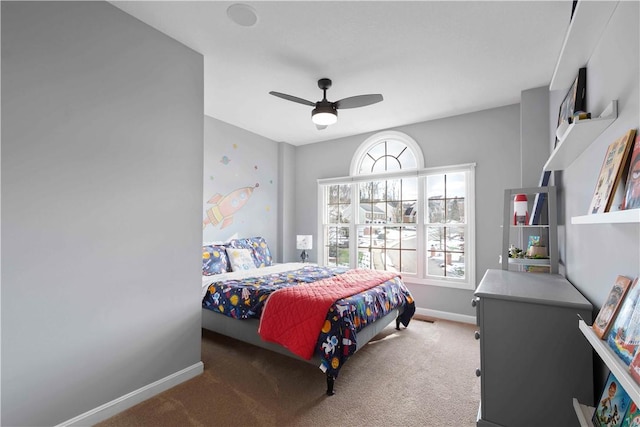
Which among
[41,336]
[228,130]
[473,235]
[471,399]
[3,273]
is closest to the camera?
[3,273]

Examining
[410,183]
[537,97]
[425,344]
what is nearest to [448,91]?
[537,97]

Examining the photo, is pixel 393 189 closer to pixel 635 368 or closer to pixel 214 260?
pixel 214 260

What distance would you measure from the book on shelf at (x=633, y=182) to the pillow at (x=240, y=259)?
3.62 meters

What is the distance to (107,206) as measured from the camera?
6.50 feet

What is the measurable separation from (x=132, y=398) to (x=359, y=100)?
2863mm

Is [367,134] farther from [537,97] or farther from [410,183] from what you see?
[537,97]

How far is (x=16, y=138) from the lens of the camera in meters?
1.62

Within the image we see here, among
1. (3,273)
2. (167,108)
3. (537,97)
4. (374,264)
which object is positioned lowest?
(374,264)

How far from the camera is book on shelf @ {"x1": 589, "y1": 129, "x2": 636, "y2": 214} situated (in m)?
1.06

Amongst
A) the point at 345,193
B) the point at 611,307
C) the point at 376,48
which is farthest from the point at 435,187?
the point at 611,307

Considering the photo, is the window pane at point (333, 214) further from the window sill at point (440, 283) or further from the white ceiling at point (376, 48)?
the white ceiling at point (376, 48)

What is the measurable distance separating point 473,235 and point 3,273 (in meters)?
4.25

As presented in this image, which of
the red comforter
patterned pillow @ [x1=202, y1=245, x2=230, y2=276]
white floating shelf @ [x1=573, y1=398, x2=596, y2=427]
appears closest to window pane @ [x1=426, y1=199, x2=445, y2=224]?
the red comforter

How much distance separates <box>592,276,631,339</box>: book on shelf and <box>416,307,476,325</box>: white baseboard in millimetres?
2941
